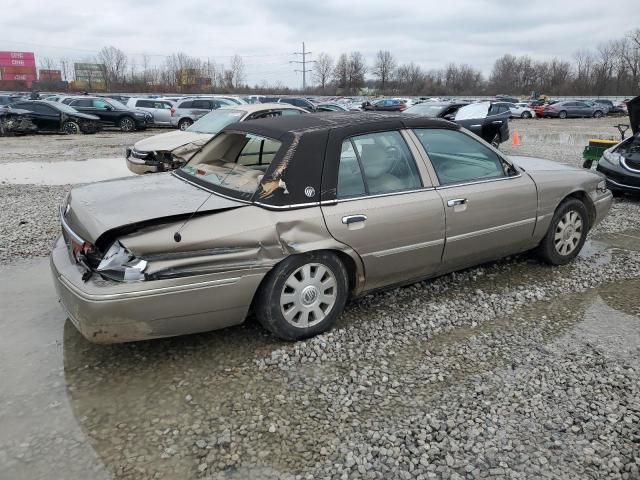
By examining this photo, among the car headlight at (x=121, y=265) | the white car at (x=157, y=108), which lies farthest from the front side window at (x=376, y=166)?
the white car at (x=157, y=108)

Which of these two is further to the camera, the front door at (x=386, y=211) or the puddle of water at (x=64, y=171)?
the puddle of water at (x=64, y=171)

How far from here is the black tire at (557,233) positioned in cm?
498

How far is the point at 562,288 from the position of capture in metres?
4.68

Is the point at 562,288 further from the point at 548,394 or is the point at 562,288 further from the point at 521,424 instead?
the point at 521,424

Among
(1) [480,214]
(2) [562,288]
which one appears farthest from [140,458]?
(2) [562,288]

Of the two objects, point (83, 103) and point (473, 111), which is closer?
point (473, 111)

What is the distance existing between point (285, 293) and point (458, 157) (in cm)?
201

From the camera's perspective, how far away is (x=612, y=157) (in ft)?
29.5

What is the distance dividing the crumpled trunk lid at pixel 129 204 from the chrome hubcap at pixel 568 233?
10.8 feet

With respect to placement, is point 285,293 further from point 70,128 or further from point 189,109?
point 189,109

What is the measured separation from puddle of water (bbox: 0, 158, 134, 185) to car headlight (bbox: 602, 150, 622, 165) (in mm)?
9368

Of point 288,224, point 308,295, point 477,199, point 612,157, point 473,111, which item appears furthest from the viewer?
point 473,111

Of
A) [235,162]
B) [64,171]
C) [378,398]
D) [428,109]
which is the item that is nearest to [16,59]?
[64,171]

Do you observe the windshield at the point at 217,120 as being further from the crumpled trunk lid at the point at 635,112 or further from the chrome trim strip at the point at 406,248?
the crumpled trunk lid at the point at 635,112
